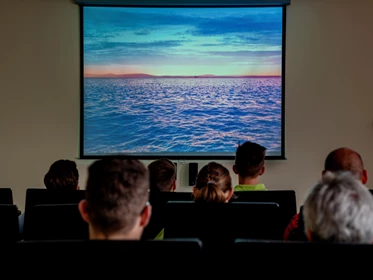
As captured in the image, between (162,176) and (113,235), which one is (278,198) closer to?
(162,176)

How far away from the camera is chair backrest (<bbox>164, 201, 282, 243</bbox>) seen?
1905 mm

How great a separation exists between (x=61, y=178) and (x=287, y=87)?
2.70m

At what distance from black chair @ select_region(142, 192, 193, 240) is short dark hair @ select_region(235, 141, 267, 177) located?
0.57 meters

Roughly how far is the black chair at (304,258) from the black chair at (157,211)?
3.66 ft

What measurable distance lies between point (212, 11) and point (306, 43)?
108 centimetres

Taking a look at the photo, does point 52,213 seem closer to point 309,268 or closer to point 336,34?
point 309,268

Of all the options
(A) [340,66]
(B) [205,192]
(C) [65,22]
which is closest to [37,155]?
(C) [65,22]

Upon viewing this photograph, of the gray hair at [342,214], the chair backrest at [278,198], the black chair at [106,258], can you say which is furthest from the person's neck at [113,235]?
the chair backrest at [278,198]

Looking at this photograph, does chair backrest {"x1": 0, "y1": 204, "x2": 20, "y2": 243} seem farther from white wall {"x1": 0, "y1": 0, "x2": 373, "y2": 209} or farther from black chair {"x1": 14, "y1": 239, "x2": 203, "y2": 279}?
white wall {"x1": 0, "y1": 0, "x2": 373, "y2": 209}

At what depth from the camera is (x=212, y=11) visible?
449 centimetres

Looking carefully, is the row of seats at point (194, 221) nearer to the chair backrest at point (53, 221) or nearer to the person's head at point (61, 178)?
the chair backrest at point (53, 221)

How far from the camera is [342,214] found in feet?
4.08

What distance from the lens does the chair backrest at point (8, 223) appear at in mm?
1850

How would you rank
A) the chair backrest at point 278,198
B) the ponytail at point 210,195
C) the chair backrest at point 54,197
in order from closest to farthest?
the ponytail at point 210,195, the chair backrest at point 278,198, the chair backrest at point 54,197
